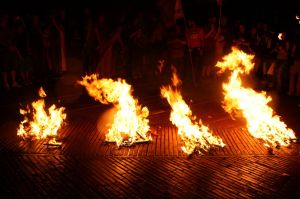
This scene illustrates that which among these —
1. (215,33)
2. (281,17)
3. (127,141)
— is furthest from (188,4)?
(127,141)

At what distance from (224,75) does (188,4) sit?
22.5ft

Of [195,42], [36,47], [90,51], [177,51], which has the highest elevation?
[195,42]

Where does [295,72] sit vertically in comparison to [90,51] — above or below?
above

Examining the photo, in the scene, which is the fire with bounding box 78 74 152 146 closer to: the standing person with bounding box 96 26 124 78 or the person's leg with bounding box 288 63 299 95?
the standing person with bounding box 96 26 124 78

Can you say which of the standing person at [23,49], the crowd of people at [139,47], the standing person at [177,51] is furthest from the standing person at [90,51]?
the standing person at [177,51]

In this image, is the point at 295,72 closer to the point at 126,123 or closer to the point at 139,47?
the point at 139,47

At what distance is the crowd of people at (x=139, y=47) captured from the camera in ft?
41.9

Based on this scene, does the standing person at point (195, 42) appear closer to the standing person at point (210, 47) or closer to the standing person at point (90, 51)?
the standing person at point (210, 47)

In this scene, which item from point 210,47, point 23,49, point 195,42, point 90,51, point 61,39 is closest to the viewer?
point 90,51

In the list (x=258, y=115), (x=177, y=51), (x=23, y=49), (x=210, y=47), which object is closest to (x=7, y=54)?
(x=23, y=49)

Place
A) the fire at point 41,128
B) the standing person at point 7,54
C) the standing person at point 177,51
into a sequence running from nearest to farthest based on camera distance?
the fire at point 41,128, the standing person at point 7,54, the standing person at point 177,51

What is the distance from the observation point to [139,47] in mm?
15648

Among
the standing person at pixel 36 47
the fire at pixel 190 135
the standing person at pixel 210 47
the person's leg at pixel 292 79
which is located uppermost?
the standing person at pixel 210 47

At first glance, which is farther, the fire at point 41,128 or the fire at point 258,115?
the fire at point 41,128
